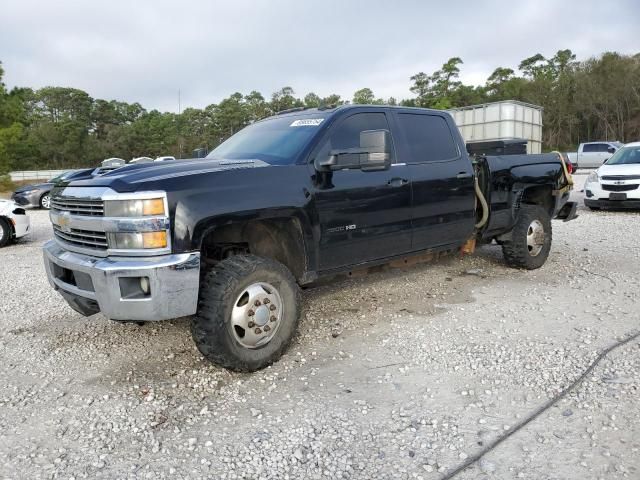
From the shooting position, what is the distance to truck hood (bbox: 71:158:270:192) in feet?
10.5

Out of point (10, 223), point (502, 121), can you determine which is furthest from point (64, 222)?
point (502, 121)

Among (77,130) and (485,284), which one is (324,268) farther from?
(77,130)

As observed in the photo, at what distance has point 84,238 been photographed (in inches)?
136

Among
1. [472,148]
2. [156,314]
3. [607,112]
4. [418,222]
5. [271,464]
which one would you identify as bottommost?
[271,464]

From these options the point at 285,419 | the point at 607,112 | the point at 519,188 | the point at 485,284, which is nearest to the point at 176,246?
the point at 285,419

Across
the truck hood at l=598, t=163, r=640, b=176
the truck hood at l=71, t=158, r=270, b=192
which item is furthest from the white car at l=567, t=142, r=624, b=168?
the truck hood at l=71, t=158, r=270, b=192

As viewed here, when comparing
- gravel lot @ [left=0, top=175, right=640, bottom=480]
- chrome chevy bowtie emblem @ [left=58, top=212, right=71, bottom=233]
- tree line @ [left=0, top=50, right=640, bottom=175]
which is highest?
tree line @ [left=0, top=50, right=640, bottom=175]

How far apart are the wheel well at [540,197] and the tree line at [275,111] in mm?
37690

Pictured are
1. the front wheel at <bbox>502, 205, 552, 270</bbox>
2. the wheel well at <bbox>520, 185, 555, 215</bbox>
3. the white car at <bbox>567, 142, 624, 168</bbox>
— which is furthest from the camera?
the white car at <bbox>567, 142, 624, 168</bbox>

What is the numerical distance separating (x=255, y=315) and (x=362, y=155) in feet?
4.72

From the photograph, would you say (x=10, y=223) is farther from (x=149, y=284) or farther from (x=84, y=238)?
(x=149, y=284)

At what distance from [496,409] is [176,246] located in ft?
→ 7.02

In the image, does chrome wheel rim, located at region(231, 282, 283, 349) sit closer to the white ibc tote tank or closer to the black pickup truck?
the black pickup truck

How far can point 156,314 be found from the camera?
3123 millimetres
